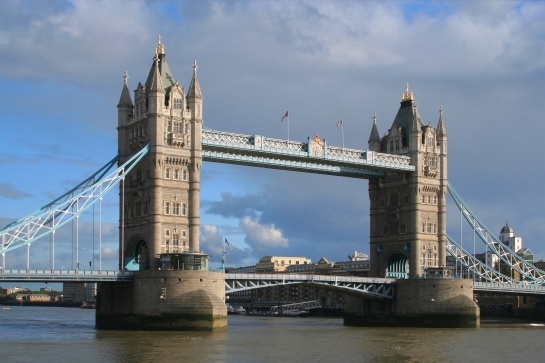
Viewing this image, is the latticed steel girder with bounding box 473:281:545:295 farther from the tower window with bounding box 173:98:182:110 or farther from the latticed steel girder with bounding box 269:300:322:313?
the latticed steel girder with bounding box 269:300:322:313

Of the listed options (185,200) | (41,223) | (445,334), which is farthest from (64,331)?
(445,334)

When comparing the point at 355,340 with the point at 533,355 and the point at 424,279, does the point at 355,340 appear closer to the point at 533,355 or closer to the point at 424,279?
the point at 533,355

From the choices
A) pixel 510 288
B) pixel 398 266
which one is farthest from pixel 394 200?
pixel 510 288

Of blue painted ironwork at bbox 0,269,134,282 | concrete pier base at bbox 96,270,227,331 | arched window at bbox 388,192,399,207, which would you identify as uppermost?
arched window at bbox 388,192,399,207

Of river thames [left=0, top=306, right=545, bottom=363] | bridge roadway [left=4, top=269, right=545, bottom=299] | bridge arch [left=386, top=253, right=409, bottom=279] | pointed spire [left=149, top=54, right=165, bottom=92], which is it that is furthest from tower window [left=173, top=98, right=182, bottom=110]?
bridge arch [left=386, top=253, right=409, bottom=279]

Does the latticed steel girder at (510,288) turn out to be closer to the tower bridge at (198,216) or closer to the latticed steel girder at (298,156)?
the tower bridge at (198,216)

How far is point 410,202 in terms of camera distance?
107 metres

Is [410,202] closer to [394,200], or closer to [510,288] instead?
[394,200]

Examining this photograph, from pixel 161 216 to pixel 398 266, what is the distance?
34.9 meters

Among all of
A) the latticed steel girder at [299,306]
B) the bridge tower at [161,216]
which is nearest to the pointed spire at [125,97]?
the bridge tower at [161,216]

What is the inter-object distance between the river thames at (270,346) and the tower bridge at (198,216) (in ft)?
15.1

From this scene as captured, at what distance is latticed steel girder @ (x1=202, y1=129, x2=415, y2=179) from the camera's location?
303 ft

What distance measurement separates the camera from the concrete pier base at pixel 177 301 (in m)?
81.4

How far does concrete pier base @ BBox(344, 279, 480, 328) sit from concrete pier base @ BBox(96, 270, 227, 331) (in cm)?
2491
